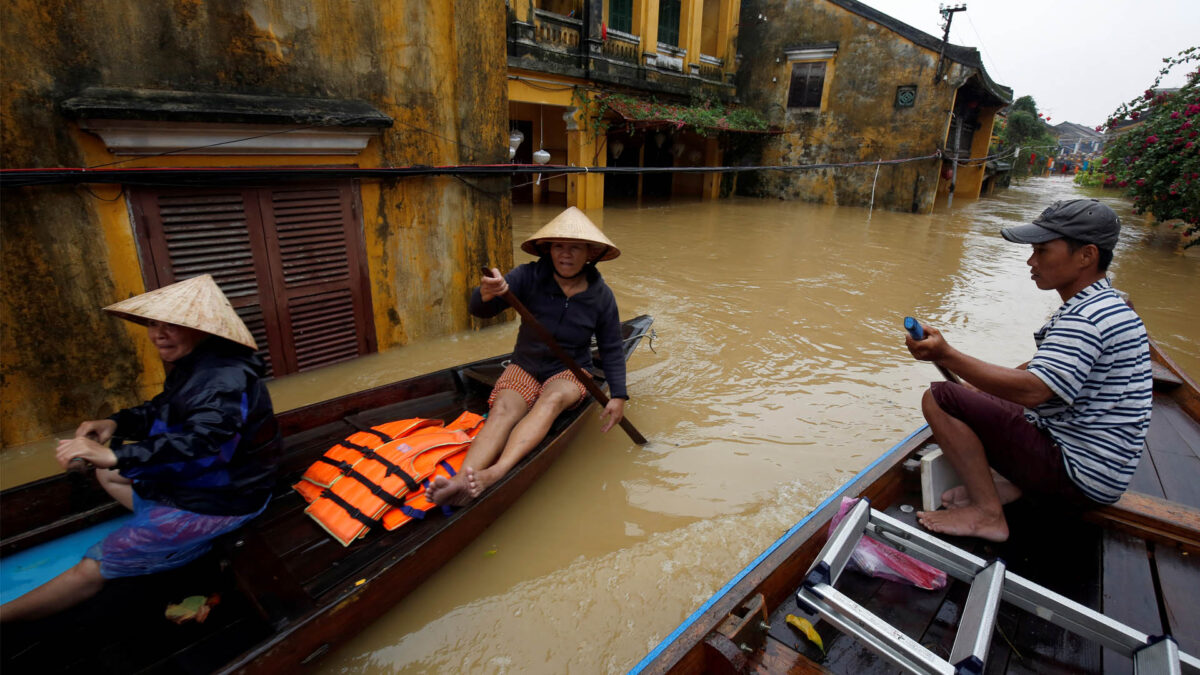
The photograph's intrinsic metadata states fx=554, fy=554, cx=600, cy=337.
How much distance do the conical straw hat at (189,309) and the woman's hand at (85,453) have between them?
53cm

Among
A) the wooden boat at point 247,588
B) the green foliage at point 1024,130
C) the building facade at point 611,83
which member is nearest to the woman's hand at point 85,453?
the wooden boat at point 247,588

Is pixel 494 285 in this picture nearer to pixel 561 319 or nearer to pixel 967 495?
pixel 561 319

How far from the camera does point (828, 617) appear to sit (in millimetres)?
1853

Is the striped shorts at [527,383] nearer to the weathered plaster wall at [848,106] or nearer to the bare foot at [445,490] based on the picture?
the bare foot at [445,490]

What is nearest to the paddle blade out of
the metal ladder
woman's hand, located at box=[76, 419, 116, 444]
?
the metal ladder

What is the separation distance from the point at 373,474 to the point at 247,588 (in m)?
0.79

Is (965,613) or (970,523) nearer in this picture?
(965,613)

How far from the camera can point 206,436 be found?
7.46 ft

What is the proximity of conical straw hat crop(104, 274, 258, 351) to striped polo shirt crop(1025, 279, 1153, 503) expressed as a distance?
11.0 ft

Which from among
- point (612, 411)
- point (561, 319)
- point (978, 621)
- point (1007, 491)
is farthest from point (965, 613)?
point (561, 319)

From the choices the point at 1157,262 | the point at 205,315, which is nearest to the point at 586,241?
the point at 205,315

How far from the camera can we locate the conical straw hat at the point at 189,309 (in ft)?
7.55

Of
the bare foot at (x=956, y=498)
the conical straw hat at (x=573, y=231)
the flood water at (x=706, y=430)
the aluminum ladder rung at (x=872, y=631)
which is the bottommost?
the flood water at (x=706, y=430)

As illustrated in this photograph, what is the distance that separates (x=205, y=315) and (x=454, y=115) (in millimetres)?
3849
